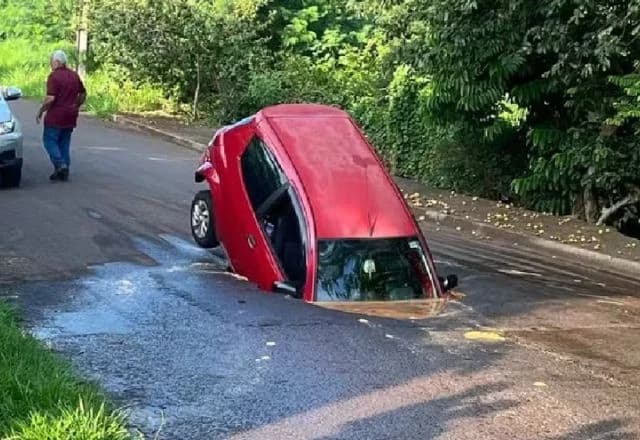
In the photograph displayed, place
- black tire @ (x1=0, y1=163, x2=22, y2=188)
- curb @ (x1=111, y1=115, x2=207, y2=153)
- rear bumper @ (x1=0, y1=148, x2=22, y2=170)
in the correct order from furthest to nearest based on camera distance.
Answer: curb @ (x1=111, y1=115, x2=207, y2=153), black tire @ (x1=0, y1=163, x2=22, y2=188), rear bumper @ (x1=0, y1=148, x2=22, y2=170)

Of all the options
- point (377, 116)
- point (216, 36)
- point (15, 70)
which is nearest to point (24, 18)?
point (15, 70)

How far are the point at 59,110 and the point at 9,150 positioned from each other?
51.0 inches

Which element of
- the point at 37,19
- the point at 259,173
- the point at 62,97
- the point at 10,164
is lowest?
the point at 10,164

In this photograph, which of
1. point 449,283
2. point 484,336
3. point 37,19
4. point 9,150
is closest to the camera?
point 484,336

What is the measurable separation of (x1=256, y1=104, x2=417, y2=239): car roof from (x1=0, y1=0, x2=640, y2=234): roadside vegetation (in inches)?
178

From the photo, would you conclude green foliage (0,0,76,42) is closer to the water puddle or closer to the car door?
the car door

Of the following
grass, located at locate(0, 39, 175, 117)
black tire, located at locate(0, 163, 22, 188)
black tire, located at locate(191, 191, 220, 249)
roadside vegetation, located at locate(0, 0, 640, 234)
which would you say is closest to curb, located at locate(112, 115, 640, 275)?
roadside vegetation, located at locate(0, 0, 640, 234)

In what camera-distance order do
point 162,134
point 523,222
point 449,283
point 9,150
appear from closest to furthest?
point 449,283, point 9,150, point 523,222, point 162,134

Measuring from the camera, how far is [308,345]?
709 centimetres

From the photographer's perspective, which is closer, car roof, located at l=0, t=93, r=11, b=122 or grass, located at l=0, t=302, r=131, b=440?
grass, located at l=0, t=302, r=131, b=440

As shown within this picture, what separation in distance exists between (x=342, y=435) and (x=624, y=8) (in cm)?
935

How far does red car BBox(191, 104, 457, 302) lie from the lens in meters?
8.80

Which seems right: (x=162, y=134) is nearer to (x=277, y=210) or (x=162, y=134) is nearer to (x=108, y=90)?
(x=108, y=90)

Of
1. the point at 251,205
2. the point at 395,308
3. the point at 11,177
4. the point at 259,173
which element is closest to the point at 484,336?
the point at 395,308
